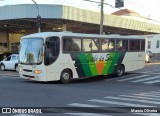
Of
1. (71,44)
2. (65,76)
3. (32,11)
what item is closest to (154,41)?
(32,11)

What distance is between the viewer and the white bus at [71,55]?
19.2 meters

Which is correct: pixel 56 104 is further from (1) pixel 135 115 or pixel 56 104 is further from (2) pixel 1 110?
(1) pixel 135 115

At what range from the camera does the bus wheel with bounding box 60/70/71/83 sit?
20089 millimetres

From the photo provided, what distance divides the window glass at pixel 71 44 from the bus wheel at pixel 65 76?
1.27 metres

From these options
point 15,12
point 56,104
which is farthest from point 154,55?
point 56,104

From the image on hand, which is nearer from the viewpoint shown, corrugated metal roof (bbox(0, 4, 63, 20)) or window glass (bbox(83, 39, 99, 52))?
window glass (bbox(83, 39, 99, 52))

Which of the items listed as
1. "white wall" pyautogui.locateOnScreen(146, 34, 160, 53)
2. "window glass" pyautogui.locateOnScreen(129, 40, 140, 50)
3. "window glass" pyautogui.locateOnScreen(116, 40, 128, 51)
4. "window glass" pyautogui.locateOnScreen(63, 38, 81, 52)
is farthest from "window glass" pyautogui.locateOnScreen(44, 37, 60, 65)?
"white wall" pyautogui.locateOnScreen(146, 34, 160, 53)

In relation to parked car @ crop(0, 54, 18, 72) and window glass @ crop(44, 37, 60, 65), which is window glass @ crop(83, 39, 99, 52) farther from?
parked car @ crop(0, 54, 18, 72)

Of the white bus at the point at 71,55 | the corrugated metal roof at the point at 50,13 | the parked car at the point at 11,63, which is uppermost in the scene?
the corrugated metal roof at the point at 50,13

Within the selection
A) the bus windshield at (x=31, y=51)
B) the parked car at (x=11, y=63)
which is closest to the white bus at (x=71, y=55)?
the bus windshield at (x=31, y=51)

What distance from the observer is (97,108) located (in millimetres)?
10555

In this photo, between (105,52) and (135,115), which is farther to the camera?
(105,52)

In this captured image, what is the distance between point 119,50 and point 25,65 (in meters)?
7.26

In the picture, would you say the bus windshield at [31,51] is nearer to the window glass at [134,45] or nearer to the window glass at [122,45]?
the window glass at [122,45]
